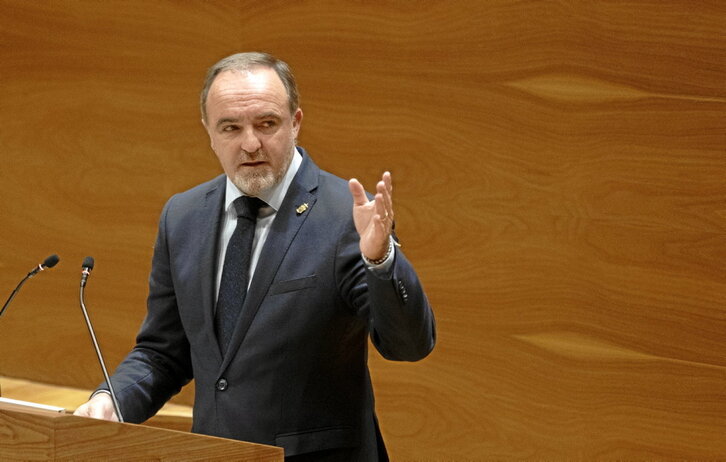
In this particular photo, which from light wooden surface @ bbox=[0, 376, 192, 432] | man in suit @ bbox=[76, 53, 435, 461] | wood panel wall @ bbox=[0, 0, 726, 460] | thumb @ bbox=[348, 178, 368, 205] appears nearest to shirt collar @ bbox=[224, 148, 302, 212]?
man in suit @ bbox=[76, 53, 435, 461]

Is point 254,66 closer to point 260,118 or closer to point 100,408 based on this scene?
point 260,118

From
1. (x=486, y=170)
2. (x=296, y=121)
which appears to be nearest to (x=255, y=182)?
(x=296, y=121)

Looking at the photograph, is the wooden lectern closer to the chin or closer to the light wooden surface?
the chin

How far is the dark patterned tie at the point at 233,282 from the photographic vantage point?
1.14m

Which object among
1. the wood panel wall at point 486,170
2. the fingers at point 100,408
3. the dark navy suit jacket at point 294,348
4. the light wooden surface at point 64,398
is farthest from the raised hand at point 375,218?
the light wooden surface at point 64,398

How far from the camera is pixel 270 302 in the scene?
44.2 inches

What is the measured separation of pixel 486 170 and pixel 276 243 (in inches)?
30.1

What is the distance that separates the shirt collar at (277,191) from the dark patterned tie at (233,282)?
0.03m

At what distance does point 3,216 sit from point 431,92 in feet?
3.15

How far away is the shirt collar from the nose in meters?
0.05

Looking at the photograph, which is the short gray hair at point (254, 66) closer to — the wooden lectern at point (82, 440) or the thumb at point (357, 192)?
the thumb at point (357, 192)

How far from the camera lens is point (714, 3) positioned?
64.0 inches

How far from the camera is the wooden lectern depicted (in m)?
0.86

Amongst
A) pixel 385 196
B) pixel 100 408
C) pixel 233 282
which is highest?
pixel 385 196
